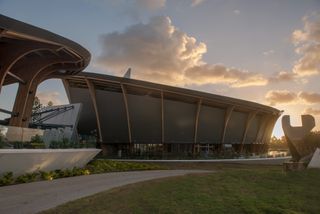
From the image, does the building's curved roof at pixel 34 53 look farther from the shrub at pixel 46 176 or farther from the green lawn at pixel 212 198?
the green lawn at pixel 212 198

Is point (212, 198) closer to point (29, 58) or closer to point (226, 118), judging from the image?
point (29, 58)

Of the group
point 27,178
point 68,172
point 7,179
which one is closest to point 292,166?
point 68,172

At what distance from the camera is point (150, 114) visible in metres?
46.1

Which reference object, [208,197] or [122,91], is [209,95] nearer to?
[122,91]

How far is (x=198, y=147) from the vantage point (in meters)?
50.4

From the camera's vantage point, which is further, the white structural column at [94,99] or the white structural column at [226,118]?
the white structural column at [226,118]

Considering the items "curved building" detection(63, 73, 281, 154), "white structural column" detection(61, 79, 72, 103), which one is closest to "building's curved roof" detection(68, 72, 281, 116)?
"curved building" detection(63, 73, 281, 154)

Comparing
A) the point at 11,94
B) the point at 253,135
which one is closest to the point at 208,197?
the point at 11,94

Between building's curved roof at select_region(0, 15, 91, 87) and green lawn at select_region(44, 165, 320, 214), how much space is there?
10013 millimetres

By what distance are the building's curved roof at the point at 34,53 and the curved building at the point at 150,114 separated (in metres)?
13.1

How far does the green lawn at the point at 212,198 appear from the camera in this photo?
32.8ft

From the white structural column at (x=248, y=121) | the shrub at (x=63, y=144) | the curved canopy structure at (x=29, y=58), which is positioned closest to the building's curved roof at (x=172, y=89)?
the white structural column at (x=248, y=121)

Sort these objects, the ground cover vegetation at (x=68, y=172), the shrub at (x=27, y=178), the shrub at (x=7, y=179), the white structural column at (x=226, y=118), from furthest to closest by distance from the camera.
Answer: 1. the white structural column at (x=226, y=118)
2. the shrub at (x=27, y=178)
3. the ground cover vegetation at (x=68, y=172)
4. the shrub at (x=7, y=179)

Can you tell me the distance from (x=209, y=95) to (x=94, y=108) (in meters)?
14.6
